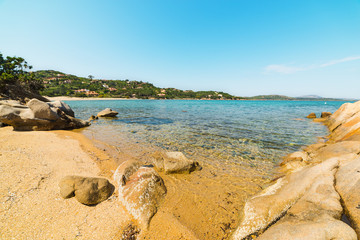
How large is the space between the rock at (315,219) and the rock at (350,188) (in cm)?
18

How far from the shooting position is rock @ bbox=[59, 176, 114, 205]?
371cm

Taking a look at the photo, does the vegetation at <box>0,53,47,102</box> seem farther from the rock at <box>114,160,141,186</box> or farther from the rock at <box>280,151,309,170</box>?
the rock at <box>280,151,309,170</box>

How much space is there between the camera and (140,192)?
4.03m

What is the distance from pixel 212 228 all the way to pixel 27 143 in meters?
9.83

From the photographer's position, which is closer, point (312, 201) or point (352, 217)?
point (352, 217)

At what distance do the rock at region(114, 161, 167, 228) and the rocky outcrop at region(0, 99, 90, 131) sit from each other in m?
10.8

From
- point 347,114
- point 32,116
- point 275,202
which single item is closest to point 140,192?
point 275,202

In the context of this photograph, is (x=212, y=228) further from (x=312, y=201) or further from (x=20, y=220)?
(x=20, y=220)

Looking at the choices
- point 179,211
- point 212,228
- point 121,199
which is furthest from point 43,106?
point 212,228

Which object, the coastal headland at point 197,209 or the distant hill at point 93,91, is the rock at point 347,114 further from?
the distant hill at point 93,91

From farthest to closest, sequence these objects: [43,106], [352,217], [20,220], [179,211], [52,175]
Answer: [43,106]
[52,175]
[179,211]
[20,220]
[352,217]

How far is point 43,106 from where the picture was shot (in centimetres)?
1109

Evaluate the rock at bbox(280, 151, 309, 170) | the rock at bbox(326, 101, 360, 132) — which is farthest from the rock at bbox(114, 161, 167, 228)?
the rock at bbox(326, 101, 360, 132)

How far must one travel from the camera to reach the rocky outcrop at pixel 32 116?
9734 millimetres
